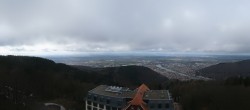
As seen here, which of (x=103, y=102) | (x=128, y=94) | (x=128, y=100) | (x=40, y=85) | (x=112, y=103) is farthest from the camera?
(x=40, y=85)

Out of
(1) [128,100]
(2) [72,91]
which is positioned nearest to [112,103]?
(1) [128,100]

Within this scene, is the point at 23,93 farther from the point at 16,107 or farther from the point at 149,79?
the point at 149,79

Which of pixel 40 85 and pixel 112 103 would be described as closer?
pixel 112 103

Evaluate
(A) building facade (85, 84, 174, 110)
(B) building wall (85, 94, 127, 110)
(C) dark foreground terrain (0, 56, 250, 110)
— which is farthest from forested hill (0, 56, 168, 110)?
(A) building facade (85, 84, 174, 110)

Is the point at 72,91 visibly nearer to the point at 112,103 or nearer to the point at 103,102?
the point at 103,102

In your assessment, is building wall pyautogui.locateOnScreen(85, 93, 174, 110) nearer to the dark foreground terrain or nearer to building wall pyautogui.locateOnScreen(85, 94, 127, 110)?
building wall pyautogui.locateOnScreen(85, 94, 127, 110)

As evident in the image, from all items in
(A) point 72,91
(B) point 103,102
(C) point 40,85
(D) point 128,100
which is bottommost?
(A) point 72,91

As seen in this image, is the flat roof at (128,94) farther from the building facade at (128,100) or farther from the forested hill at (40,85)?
the forested hill at (40,85)

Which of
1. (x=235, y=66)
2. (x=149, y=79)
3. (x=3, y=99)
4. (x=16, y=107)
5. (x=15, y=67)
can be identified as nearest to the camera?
A: (x=16, y=107)

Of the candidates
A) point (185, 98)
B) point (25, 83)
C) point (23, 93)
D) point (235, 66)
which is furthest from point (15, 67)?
point (235, 66)
